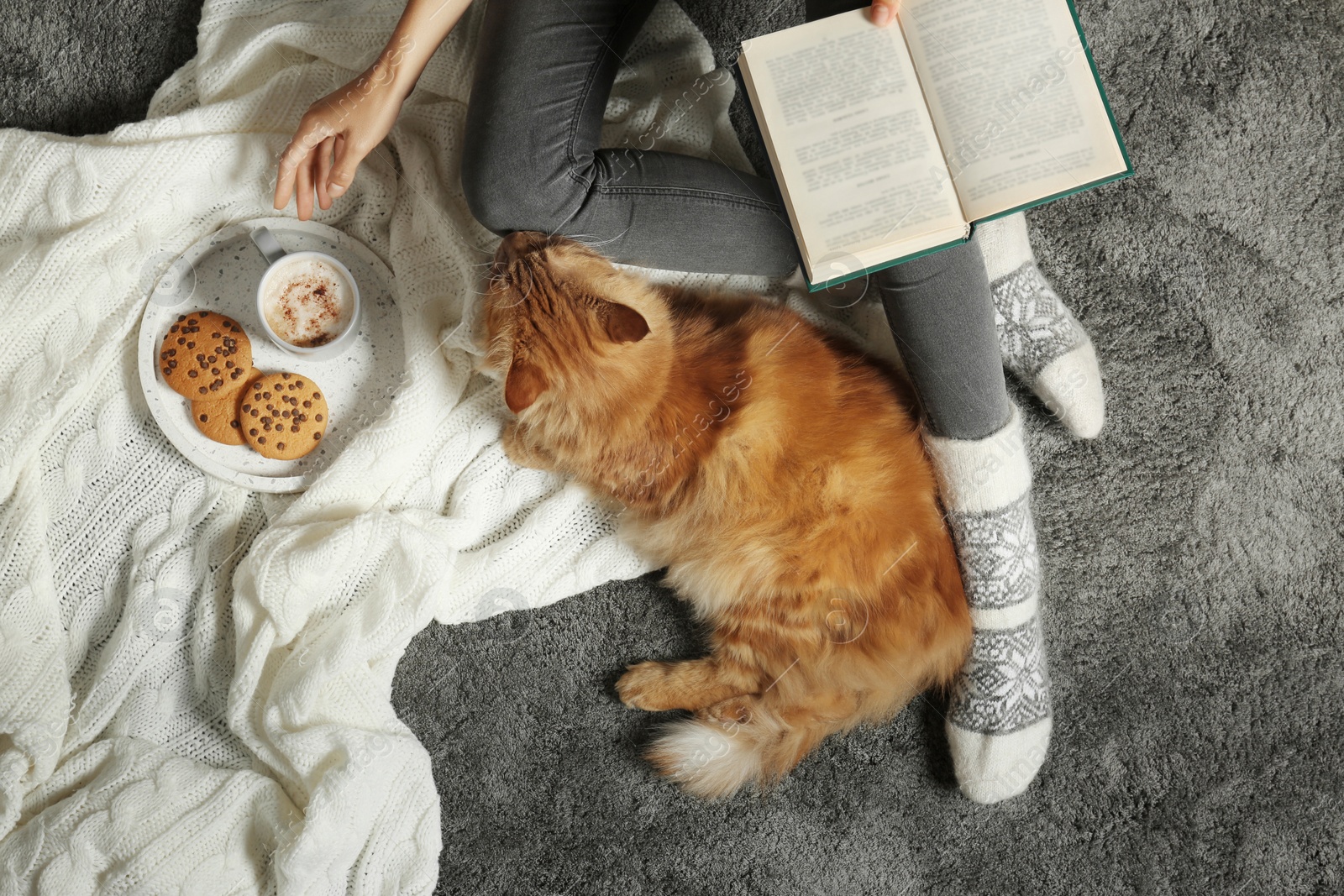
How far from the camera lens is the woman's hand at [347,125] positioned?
1.03 m

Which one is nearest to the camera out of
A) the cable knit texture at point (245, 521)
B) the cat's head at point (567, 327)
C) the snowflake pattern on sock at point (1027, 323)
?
the cat's head at point (567, 327)

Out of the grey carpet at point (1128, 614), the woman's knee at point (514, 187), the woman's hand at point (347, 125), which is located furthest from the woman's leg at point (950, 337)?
the woman's hand at point (347, 125)

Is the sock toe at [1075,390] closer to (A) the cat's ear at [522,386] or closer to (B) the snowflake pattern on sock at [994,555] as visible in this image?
(B) the snowflake pattern on sock at [994,555]

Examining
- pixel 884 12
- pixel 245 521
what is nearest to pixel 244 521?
pixel 245 521

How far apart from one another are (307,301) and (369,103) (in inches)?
12.3

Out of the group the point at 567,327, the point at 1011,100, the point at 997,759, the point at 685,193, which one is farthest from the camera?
the point at 997,759

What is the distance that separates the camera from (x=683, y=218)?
3.70ft

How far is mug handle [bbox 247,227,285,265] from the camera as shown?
1188 mm

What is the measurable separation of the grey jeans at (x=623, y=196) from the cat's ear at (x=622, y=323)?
17 cm

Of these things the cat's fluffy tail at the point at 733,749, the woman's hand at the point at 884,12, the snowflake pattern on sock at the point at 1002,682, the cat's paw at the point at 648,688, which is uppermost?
the woman's hand at the point at 884,12

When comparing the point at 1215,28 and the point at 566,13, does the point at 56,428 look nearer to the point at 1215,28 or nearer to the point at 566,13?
the point at 566,13

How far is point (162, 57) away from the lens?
1.36 m

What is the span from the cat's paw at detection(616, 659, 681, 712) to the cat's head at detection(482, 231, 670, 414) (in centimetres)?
47

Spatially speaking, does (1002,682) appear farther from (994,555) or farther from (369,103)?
(369,103)
